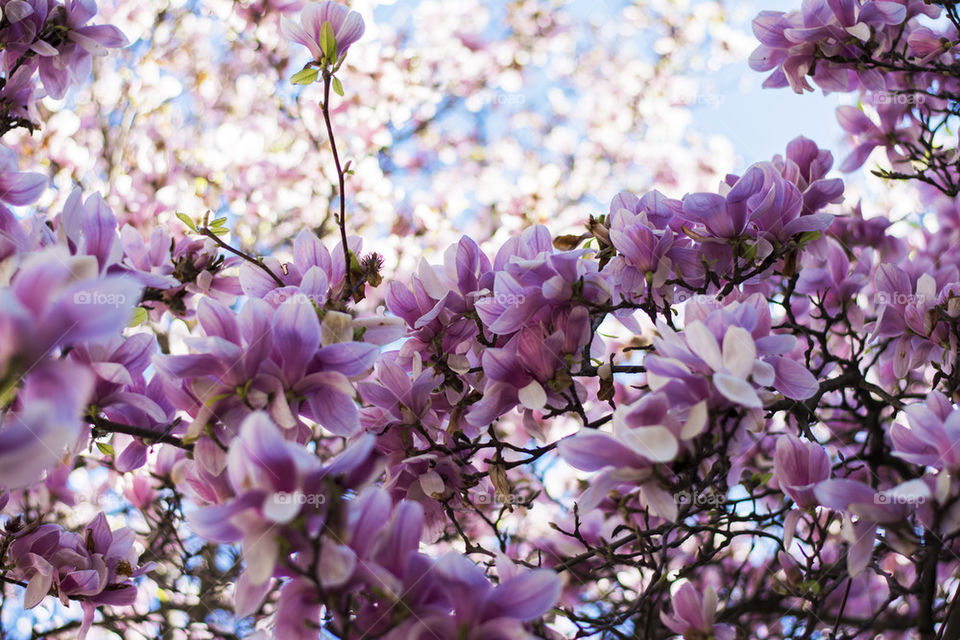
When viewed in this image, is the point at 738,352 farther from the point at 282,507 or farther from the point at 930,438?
the point at 282,507

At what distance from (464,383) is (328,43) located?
0.72 metres

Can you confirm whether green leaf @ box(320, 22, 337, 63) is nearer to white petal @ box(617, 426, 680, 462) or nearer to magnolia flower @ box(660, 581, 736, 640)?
white petal @ box(617, 426, 680, 462)

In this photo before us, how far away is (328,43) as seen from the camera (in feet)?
4.65

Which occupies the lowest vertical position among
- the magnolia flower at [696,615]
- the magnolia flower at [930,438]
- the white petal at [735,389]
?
the magnolia flower at [696,615]

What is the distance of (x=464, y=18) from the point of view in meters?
5.85

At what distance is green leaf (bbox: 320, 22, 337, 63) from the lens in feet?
4.62

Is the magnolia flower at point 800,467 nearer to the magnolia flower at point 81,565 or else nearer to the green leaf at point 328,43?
the green leaf at point 328,43

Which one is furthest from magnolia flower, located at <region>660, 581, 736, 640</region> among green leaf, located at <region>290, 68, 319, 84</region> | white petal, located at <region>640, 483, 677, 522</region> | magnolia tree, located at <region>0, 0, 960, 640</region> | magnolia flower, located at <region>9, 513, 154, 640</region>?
green leaf, located at <region>290, 68, 319, 84</region>

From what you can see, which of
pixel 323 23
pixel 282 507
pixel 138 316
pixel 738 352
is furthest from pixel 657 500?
pixel 323 23

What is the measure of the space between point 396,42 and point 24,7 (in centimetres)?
406

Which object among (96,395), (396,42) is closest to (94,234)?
Result: (96,395)

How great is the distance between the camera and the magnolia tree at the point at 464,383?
2.87 feet

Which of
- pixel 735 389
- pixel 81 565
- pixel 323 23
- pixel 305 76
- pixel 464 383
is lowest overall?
pixel 81 565

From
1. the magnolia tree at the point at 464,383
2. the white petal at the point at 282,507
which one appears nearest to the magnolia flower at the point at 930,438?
the magnolia tree at the point at 464,383
